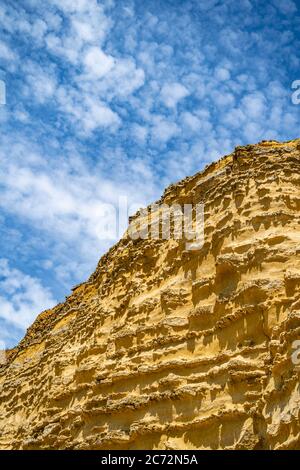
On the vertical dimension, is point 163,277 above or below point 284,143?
below

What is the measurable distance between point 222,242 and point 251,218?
0.81 m

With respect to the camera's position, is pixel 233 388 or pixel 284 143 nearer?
pixel 233 388

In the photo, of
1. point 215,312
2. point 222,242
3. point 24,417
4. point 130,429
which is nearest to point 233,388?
point 215,312

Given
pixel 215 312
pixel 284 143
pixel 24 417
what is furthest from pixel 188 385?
pixel 24 417

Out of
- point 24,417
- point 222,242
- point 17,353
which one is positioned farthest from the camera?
point 17,353

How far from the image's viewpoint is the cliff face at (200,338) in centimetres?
908

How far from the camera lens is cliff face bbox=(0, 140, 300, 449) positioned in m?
9.08

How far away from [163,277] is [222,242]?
1888 millimetres

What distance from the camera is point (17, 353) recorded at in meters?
19.6

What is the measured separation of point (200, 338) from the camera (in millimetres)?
10734
